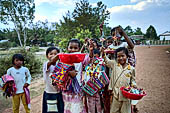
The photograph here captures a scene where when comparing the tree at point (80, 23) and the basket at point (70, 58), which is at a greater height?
the tree at point (80, 23)

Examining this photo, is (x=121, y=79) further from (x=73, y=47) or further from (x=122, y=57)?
(x=73, y=47)

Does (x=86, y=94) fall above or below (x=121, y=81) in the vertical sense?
below

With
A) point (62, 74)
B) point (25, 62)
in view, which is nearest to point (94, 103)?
point (62, 74)

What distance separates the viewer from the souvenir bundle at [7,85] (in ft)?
8.23

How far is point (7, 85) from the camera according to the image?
254cm

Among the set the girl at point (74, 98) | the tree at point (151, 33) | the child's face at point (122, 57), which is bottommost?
the girl at point (74, 98)

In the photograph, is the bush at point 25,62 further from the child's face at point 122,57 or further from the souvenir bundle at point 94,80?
the child's face at point 122,57

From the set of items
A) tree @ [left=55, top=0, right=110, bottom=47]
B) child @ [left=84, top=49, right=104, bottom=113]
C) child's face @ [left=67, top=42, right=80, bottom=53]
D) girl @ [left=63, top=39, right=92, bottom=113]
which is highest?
tree @ [left=55, top=0, right=110, bottom=47]

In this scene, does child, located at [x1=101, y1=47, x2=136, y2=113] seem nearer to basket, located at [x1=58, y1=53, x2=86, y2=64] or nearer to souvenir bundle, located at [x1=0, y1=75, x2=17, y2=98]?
basket, located at [x1=58, y1=53, x2=86, y2=64]

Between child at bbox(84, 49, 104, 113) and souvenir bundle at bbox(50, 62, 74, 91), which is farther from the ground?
souvenir bundle at bbox(50, 62, 74, 91)

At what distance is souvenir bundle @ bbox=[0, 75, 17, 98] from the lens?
251cm

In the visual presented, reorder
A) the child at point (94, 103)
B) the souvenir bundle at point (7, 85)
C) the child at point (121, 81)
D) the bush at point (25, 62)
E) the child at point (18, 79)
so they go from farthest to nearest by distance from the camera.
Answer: the bush at point (25, 62), the child at point (18, 79), the souvenir bundle at point (7, 85), the child at point (94, 103), the child at point (121, 81)

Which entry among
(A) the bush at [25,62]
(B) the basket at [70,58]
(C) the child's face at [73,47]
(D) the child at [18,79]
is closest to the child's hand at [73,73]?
(B) the basket at [70,58]

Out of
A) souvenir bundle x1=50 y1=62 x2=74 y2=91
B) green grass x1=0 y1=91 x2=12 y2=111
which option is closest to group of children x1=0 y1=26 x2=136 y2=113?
souvenir bundle x1=50 y1=62 x2=74 y2=91
